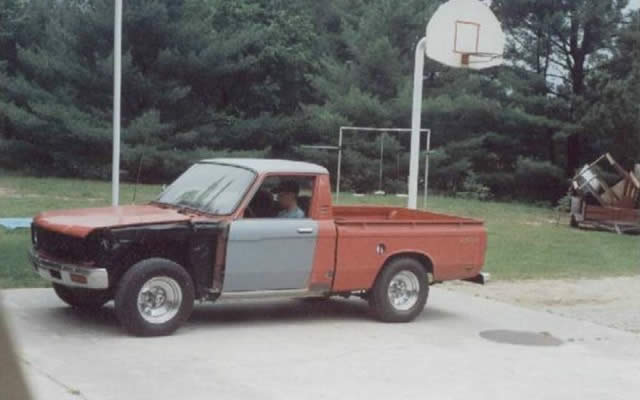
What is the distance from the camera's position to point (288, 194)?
9680 mm

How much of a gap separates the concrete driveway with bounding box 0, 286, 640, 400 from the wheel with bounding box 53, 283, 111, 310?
136mm

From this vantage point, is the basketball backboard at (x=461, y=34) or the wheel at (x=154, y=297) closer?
the wheel at (x=154, y=297)

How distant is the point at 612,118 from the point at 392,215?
22916 millimetres

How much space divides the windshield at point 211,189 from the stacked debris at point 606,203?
1711cm

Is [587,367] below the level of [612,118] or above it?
below

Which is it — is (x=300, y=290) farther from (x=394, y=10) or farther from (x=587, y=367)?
(x=394, y=10)

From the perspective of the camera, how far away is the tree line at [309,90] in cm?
3378

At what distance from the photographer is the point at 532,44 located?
128 feet

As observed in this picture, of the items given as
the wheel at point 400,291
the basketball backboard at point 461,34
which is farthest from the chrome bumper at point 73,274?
the basketball backboard at point 461,34

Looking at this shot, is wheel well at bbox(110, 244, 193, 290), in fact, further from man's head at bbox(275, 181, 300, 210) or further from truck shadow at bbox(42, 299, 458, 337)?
man's head at bbox(275, 181, 300, 210)

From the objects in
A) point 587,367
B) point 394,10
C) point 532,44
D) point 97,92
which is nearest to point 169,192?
point 587,367

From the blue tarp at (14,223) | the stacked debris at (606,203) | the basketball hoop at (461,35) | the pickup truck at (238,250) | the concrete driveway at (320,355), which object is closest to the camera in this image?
the concrete driveway at (320,355)

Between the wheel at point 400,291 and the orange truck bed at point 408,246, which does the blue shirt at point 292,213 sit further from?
the wheel at point 400,291

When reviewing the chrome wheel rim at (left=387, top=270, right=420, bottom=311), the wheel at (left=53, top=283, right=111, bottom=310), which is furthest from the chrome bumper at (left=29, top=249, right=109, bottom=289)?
the chrome wheel rim at (left=387, top=270, right=420, bottom=311)
